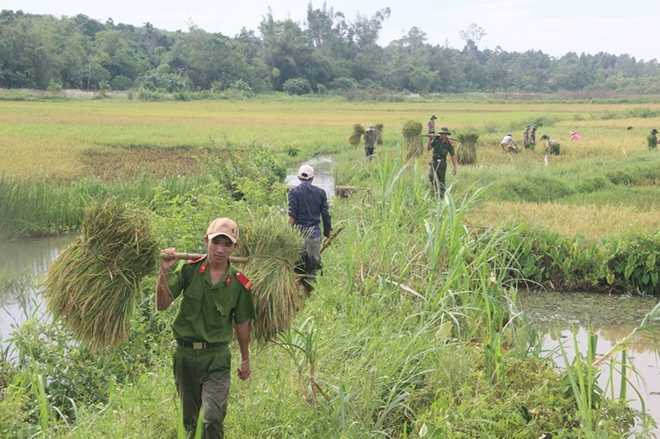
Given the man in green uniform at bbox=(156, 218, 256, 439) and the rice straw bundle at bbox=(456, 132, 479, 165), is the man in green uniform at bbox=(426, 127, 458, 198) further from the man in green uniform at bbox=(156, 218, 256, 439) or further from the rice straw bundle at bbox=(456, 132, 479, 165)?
the man in green uniform at bbox=(156, 218, 256, 439)

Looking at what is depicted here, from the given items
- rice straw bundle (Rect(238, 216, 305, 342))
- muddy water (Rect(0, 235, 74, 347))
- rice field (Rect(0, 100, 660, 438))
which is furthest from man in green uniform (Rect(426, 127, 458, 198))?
rice straw bundle (Rect(238, 216, 305, 342))

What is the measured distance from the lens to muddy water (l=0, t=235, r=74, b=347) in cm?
659

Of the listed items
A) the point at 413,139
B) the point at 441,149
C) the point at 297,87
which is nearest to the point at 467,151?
the point at 413,139

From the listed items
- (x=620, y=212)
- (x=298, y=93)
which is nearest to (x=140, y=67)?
(x=298, y=93)

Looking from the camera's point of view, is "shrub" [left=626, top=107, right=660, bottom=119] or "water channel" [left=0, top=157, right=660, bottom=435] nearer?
"water channel" [left=0, top=157, right=660, bottom=435]

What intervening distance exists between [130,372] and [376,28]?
3631 inches

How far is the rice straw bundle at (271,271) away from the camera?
12.5 ft

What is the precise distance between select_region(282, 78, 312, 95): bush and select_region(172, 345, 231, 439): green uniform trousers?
212ft

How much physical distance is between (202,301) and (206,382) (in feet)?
1.16

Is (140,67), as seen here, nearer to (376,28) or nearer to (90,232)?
(376,28)

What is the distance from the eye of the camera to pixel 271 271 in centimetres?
390

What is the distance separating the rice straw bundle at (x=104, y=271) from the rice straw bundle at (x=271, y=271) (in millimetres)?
512

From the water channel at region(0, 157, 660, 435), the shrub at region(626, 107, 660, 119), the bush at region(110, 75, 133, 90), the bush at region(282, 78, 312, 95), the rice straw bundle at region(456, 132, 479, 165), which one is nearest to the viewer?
the water channel at region(0, 157, 660, 435)

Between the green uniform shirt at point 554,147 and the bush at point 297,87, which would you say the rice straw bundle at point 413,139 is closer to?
the green uniform shirt at point 554,147
